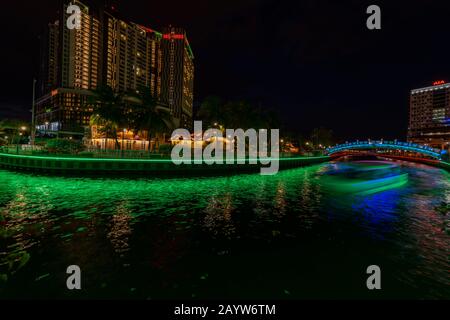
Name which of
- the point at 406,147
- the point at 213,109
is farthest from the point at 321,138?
the point at 213,109

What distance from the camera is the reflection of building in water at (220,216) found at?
51.4 ft

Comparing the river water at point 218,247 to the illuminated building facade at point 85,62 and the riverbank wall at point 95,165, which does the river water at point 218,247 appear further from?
the illuminated building facade at point 85,62

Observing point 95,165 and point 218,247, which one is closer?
point 218,247

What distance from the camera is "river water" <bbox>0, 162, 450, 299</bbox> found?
9273 millimetres

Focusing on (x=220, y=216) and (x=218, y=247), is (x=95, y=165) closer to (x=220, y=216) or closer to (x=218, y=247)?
(x=220, y=216)

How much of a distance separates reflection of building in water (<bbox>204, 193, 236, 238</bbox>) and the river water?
76 mm

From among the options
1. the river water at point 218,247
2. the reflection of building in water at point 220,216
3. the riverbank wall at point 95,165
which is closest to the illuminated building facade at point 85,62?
the riverbank wall at point 95,165

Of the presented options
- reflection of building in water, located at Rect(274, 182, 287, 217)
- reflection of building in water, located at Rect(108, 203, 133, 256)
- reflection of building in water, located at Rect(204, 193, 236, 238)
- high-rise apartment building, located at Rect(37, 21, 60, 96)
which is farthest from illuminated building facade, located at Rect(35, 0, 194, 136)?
reflection of building in water, located at Rect(108, 203, 133, 256)

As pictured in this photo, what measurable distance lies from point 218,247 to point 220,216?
19.6 ft

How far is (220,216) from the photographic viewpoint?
19.0m

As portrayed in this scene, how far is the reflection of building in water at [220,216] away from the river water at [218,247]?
0.08 m

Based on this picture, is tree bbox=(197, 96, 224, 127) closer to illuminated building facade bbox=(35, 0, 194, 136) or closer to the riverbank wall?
the riverbank wall
